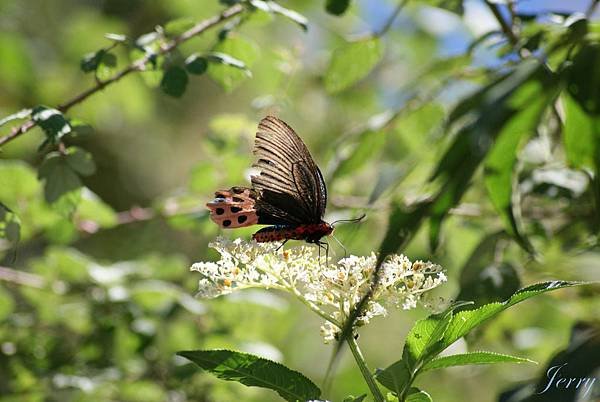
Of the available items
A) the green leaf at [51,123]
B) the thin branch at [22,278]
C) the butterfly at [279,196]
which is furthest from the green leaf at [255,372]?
the thin branch at [22,278]

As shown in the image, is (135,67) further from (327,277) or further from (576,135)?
(576,135)

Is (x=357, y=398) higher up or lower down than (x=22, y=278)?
higher up

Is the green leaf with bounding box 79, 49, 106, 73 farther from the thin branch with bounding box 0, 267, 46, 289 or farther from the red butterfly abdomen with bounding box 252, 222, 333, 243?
the thin branch with bounding box 0, 267, 46, 289

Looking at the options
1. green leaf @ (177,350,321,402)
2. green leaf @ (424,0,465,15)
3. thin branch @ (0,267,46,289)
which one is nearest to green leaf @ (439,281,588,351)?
green leaf @ (177,350,321,402)

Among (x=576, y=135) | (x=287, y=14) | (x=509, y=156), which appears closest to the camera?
(x=509, y=156)

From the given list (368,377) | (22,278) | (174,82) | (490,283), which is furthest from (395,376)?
(22,278)

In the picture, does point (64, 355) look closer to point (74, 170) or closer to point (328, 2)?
point (74, 170)

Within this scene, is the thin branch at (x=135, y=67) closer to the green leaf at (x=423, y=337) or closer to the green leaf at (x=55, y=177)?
the green leaf at (x=55, y=177)
